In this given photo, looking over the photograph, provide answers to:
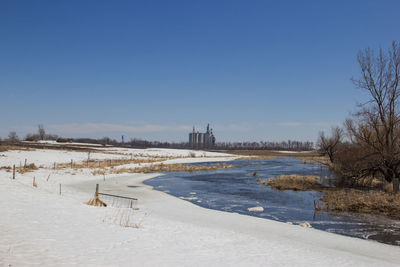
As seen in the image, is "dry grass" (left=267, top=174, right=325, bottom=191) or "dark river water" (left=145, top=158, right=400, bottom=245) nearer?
"dark river water" (left=145, top=158, right=400, bottom=245)

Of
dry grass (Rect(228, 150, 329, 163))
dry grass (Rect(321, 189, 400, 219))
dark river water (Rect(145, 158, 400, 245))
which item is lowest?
dry grass (Rect(228, 150, 329, 163))

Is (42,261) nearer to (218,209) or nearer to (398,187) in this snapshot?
(218,209)

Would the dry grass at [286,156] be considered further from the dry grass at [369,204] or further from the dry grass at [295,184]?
the dry grass at [369,204]

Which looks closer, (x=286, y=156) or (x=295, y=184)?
(x=295, y=184)

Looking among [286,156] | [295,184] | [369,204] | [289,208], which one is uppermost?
[369,204]

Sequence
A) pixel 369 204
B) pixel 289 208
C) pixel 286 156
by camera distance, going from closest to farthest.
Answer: pixel 369 204, pixel 289 208, pixel 286 156

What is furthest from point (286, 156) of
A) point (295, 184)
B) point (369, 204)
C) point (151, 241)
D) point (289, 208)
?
point (151, 241)

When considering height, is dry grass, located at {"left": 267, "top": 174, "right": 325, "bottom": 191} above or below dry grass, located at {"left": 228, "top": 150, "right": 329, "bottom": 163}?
above

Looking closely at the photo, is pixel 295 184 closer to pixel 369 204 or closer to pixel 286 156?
pixel 369 204

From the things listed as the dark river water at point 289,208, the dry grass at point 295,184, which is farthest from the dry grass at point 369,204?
the dry grass at point 295,184

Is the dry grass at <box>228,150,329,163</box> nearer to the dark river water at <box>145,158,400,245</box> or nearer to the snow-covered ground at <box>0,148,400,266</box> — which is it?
the dark river water at <box>145,158,400,245</box>

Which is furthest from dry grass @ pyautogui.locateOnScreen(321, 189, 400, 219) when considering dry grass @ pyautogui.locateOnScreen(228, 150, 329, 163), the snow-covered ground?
dry grass @ pyautogui.locateOnScreen(228, 150, 329, 163)

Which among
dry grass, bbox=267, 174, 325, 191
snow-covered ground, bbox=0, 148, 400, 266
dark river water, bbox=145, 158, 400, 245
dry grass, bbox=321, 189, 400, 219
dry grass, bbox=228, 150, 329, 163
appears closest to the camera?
snow-covered ground, bbox=0, 148, 400, 266

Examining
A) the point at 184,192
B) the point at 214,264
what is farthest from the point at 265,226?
the point at 184,192
